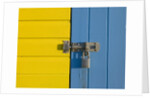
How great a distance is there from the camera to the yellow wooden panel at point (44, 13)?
4.28ft

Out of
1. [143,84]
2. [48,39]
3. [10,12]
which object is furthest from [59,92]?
[10,12]

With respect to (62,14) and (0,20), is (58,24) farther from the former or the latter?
(0,20)

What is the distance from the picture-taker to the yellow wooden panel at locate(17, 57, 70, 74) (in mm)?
1301

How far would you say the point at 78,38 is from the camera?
50.8 inches

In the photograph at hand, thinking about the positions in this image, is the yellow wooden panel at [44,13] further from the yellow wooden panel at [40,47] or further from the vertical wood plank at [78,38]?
the yellow wooden panel at [40,47]

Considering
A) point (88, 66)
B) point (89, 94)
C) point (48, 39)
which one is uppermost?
point (48, 39)

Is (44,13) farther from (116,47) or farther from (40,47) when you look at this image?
(116,47)

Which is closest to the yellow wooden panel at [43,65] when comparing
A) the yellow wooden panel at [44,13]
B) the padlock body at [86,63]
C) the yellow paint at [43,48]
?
the yellow paint at [43,48]

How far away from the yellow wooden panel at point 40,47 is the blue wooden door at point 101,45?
0.40ft

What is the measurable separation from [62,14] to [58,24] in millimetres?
82

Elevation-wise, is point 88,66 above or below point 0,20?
below

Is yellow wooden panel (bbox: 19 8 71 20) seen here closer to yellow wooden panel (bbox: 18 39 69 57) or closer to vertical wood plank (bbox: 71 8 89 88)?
vertical wood plank (bbox: 71 8 89 88)

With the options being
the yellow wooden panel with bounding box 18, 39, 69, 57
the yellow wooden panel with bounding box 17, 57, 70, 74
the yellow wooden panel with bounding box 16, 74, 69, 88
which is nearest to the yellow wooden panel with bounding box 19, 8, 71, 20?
the yellow wooden panel with bounding box 18, 39, 69, 57

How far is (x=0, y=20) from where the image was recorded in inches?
52.1
